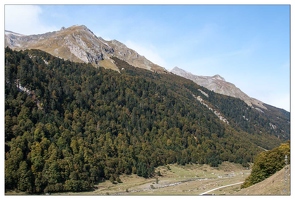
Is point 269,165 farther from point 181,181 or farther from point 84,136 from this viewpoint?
point 84,136

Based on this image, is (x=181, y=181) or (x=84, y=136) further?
(x=84, y=136)

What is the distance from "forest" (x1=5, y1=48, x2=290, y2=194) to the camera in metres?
90.6

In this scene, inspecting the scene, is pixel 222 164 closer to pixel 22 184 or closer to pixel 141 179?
pixel 141 179

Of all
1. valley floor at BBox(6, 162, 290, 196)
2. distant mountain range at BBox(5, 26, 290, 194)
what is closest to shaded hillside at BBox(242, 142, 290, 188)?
valley floor at BBox(6, 162, 290, 196)

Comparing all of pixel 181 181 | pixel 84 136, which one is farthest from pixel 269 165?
pixel 84 136

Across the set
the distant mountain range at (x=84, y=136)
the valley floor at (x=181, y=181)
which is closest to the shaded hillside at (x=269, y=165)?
the valley floor at (x=181, y=181)

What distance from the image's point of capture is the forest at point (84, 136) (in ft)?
297

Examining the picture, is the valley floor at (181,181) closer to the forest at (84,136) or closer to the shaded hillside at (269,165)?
the forest at (84,136)

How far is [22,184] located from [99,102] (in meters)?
101

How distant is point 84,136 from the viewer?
139 metres

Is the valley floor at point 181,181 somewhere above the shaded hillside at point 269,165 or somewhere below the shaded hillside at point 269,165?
below

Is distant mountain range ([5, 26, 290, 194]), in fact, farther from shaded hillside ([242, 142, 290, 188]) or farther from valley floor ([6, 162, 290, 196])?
shaded hillside ([242, 142, 290, 188])

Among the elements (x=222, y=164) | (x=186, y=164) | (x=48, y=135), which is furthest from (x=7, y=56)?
(x=222, y=164)

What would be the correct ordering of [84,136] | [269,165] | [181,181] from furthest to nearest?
[84,136], [181,181], [269,165]
